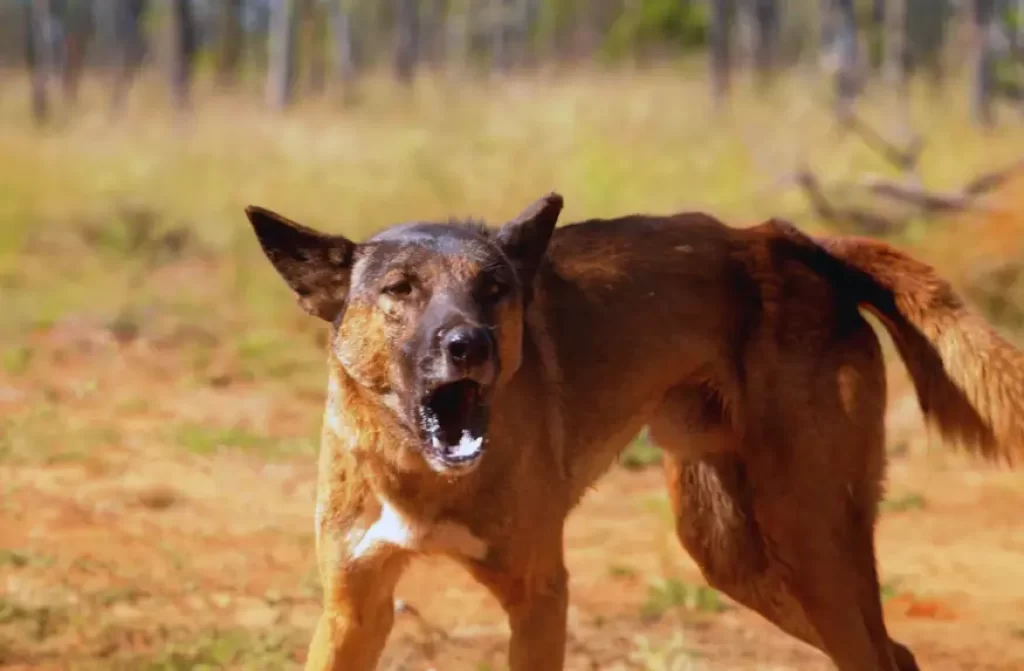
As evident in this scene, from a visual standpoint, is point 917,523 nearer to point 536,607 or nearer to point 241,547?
point 241,547

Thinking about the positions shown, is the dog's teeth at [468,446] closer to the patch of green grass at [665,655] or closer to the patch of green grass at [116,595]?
the patch of green grass at [665,655]

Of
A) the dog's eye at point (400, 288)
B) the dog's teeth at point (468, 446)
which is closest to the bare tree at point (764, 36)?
the dog's eye at point (400, 288)

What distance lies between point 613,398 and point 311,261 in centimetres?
102

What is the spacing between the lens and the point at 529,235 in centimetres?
367

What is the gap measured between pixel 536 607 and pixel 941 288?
1.69 metres

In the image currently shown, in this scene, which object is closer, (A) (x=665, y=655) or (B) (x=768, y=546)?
(B) (x=768, y=546)

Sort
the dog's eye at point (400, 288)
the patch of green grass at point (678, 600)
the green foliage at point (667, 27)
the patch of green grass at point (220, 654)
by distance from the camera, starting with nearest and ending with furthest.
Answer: the dog's eye at point (400, 288) → the patch of green grass at point (220, 654) → the patch of green grass at point (678, 600) → the green foliage at point (667, 27)

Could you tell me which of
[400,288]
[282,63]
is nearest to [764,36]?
[282,63]

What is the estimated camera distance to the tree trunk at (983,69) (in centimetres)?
1538

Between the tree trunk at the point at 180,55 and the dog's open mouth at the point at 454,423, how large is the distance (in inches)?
711

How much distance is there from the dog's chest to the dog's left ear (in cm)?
68

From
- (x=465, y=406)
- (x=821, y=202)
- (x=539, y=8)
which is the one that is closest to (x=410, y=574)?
(x=465, y=406)

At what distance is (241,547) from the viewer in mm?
6023

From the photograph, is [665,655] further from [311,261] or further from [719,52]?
[719,52]
